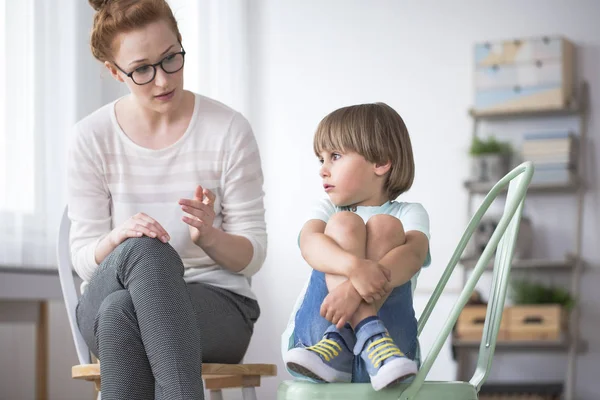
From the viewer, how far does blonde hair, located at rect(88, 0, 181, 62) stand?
1.65 meters

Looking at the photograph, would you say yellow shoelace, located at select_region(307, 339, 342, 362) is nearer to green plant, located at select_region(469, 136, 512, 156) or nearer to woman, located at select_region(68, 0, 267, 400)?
woman, located at select_region(68, 0, 267, 400)

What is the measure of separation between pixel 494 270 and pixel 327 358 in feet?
1.22

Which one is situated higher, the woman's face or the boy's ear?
the woman's face

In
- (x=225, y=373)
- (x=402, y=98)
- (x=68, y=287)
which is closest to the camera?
(x=225, y=373)

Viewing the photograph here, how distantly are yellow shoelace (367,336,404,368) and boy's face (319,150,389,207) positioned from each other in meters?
0.29

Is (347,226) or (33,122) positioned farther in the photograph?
(33,122)

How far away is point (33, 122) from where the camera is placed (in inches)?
110

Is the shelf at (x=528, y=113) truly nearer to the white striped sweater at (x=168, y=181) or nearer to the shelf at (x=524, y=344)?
the shelf at (x=524, y=344)

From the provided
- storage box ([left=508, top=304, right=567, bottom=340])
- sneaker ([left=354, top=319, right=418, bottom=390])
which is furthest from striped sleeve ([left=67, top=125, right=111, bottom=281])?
storage box ([left=508, top=304, right=567, bottom=340])

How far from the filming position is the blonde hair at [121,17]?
165 centimetres

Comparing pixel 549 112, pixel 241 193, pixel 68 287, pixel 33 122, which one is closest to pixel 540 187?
pixel 549 112

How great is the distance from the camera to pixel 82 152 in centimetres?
175

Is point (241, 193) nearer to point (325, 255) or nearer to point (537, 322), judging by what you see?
point (325, 255)

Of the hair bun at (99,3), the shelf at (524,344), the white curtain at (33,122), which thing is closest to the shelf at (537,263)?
the shelf at (524,344)
